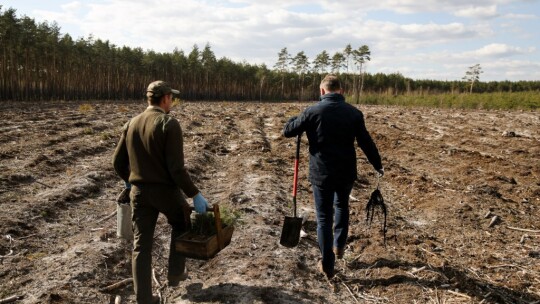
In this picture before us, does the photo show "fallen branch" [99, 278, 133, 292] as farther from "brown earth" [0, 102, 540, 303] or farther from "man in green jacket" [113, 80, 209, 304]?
"man in green jacket" [113, 80, 209, 304]

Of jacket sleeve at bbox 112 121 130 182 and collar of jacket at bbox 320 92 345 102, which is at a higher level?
collar of jacket at bbox 320 92 345 102

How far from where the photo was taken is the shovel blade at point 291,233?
4.91 m

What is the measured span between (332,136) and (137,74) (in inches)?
2050

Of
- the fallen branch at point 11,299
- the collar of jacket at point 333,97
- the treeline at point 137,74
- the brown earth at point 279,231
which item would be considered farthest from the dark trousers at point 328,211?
the treeline at point 137,74

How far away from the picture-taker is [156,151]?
12.1 ft

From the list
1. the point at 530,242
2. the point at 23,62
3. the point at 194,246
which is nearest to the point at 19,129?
the point at 194,246

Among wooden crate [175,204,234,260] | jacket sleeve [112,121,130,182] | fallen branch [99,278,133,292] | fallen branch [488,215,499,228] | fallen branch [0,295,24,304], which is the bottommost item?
fallen branch [99,278,133,292]

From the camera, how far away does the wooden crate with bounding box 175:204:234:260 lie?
12.7ft

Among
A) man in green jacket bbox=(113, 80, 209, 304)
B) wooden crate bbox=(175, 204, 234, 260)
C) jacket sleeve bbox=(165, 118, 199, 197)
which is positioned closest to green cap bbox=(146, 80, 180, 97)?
man in green jacket bbox=(113, 80, 209, 304)

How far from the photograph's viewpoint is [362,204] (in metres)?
7.59

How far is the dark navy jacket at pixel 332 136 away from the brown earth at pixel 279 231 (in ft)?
3.89

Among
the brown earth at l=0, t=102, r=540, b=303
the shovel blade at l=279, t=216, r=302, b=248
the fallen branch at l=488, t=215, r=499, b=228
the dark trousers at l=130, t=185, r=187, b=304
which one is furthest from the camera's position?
the fallen branch at l=488, t=215, r=499, b=228

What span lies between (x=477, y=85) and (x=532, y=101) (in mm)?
38334

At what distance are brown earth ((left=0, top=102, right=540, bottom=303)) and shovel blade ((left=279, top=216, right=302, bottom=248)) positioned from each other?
0.86ft
